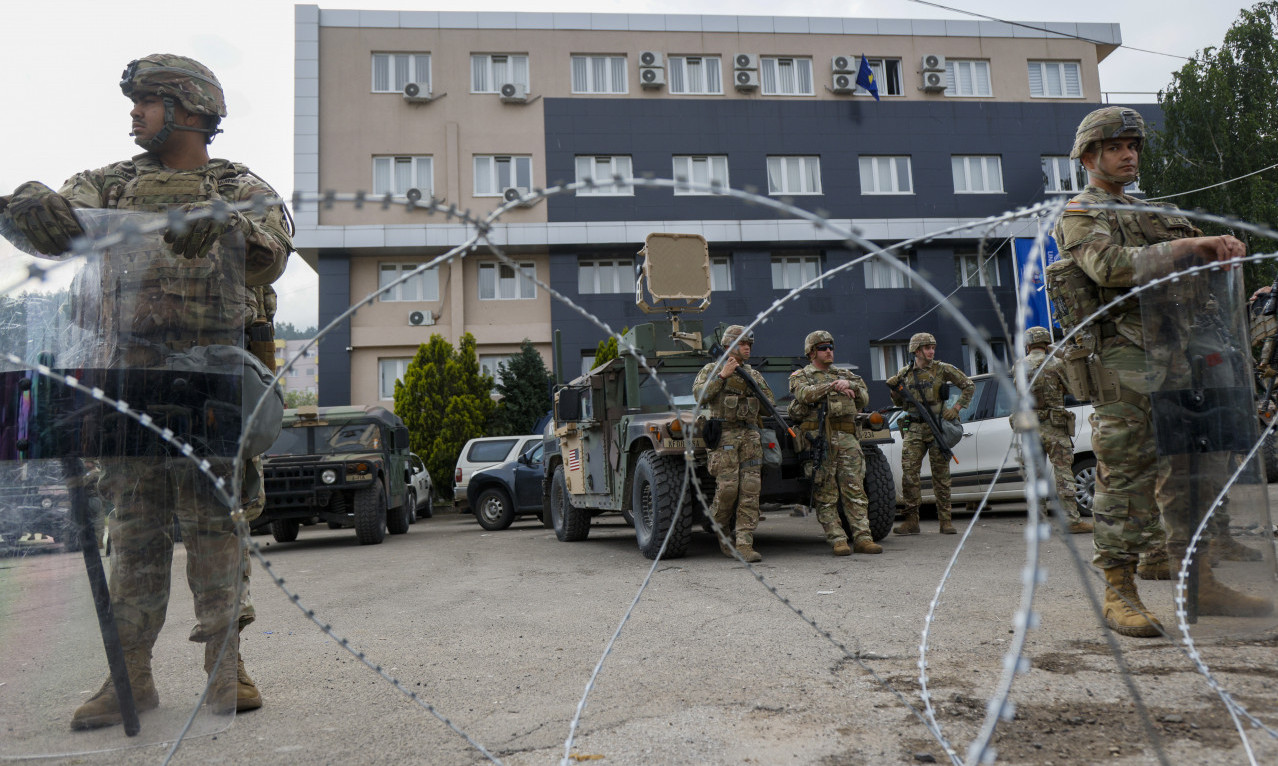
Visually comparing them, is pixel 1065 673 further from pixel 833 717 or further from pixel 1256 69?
pixel 1256 69

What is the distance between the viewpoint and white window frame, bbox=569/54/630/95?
22.2m

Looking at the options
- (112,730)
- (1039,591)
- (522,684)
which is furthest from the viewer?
(1039,591)

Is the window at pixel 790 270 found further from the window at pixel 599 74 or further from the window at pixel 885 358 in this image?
the window at pixel 599 74

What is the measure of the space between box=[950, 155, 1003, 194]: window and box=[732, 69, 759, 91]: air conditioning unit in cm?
543

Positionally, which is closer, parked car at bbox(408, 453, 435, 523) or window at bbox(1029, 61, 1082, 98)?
parked car at bbox(408, 453, 435, 523)

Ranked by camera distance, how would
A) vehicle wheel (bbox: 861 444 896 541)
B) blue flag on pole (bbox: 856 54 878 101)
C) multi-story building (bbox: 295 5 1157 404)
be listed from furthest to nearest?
blue flag on pole (bbox: 856 54 878 101), multi-story building (bbox: 295 5 1157 404), vehicle wheel (bbox: 861 444 896 541)

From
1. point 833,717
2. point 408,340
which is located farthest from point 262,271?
point 408,340

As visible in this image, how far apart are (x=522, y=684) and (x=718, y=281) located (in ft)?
62.5

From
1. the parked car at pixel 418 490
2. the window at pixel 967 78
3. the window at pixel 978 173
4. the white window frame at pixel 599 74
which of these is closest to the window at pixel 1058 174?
the window at pixel 978 173

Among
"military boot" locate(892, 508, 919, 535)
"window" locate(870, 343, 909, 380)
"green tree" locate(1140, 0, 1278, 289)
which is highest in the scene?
"green tree" locate(1140, 0, 1278, 289)

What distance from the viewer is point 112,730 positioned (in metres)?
2.39

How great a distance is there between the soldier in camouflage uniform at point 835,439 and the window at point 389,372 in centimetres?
1587

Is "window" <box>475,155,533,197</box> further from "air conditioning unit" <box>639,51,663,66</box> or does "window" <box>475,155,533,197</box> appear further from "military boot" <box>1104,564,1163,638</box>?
"military boot" <box>1104,564,1163,638</box>

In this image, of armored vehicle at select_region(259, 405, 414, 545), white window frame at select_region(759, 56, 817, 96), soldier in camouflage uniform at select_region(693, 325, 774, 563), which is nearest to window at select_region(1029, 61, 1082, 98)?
white window frame at select_region(759, 56, 817, 96)
